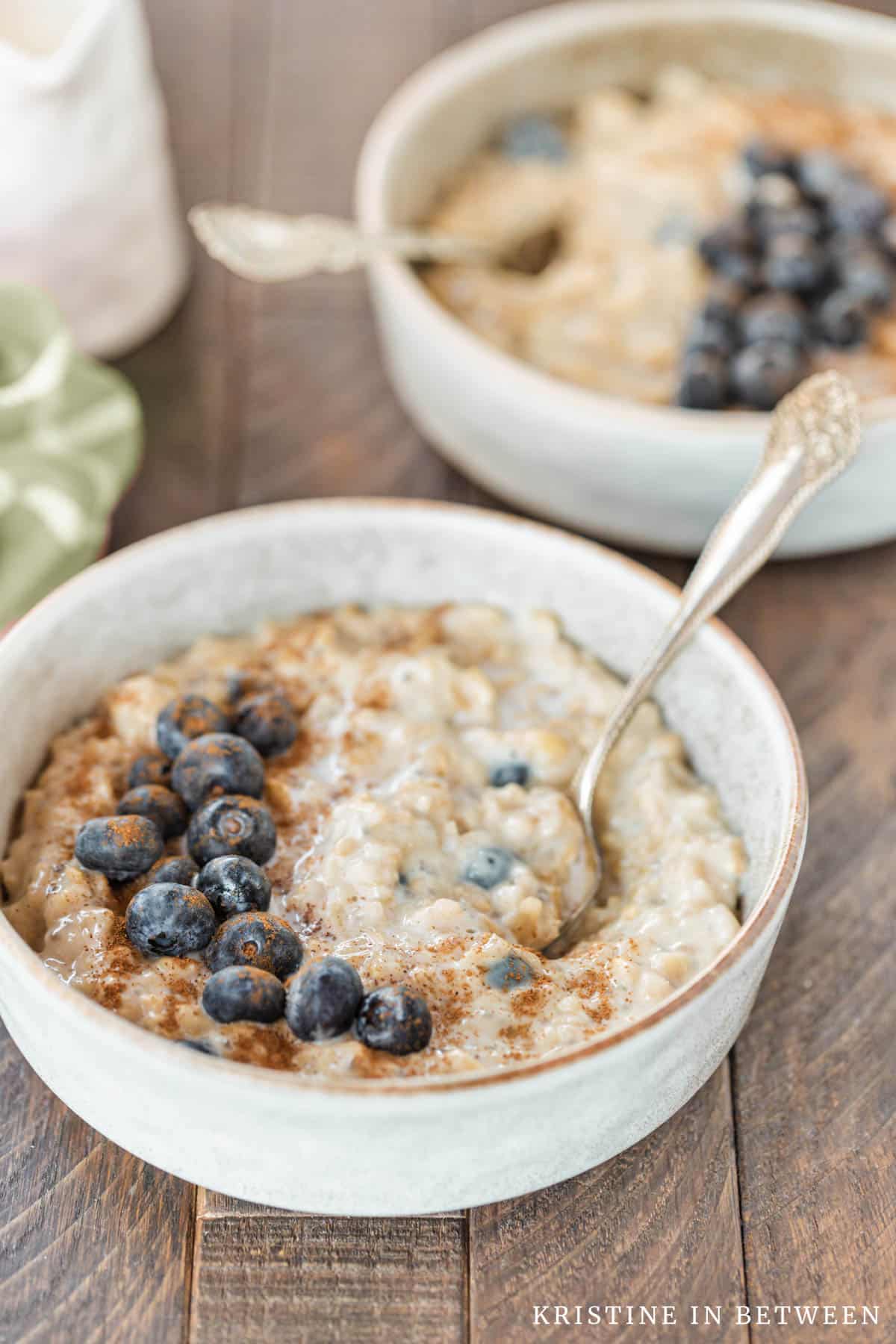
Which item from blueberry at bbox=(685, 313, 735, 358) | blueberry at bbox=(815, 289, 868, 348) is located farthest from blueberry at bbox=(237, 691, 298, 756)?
blueberry at bbox=(815, 289, 868, 348)

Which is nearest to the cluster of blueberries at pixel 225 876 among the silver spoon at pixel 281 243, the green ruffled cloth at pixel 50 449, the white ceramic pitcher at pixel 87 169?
the green ruffled cloth at pixel 50 449

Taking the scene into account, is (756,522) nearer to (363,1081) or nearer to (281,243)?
(363,1081)

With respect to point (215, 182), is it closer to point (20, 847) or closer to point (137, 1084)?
point (20, 847)

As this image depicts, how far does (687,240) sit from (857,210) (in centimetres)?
24

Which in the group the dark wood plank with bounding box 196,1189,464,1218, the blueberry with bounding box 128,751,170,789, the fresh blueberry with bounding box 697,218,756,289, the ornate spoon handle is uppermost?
the ornate spoon handle

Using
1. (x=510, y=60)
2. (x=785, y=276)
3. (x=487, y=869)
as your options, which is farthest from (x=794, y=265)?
(x=487, y=869)

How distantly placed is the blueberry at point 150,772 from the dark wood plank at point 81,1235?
0.94 feet

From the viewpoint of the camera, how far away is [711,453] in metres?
1.62

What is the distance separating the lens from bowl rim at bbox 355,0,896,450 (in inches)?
64.3

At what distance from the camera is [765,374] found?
177 cm

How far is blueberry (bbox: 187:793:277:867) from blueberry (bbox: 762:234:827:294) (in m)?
1.10

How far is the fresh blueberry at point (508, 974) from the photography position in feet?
3.84

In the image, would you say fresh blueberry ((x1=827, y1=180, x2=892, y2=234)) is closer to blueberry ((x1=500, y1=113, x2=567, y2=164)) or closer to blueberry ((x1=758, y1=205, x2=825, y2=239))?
blueberry ((x1=758, y1=205, x2=825, y2=239))

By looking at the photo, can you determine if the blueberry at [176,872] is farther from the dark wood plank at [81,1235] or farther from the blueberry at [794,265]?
the blueberry at [794,265]
